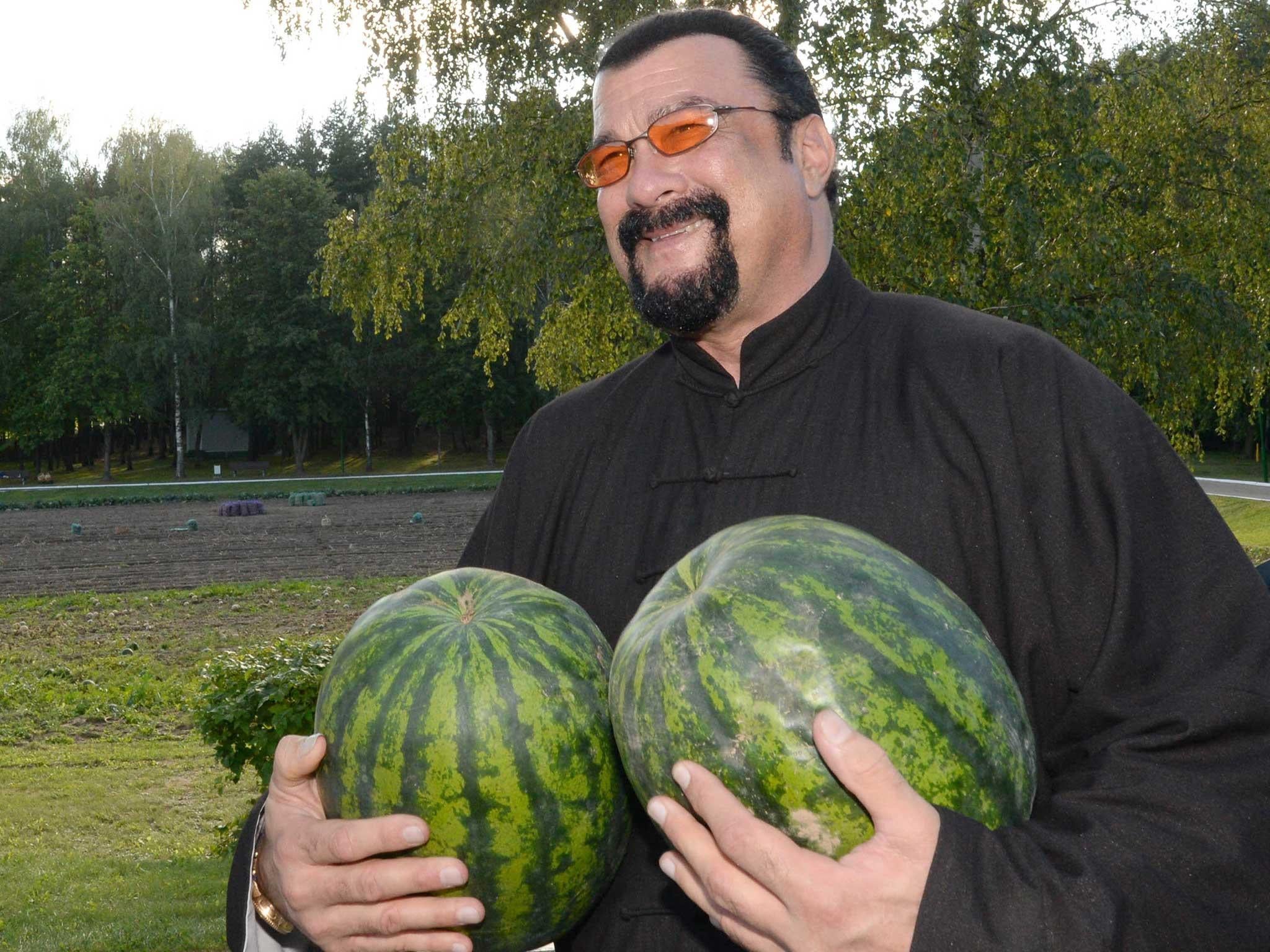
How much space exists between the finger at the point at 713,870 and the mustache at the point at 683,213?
145cm

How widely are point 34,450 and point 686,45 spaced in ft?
236

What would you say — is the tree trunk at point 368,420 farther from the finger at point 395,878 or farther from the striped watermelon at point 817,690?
the striped watermelon at point 817,690

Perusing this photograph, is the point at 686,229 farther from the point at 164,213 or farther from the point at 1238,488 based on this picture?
the point at 164,213

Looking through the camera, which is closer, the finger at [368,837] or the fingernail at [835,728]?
the fingernail at [835,728]

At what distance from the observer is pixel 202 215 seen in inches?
2247

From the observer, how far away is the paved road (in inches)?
1223

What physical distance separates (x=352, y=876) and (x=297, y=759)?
8.7 inches

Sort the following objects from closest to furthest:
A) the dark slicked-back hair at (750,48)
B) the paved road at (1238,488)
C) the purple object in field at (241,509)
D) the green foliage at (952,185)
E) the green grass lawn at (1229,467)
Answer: the dark slicked-back hair at (750,48)
the green foliage at (952,185)
the paved road at (1238,488)
the purple object in field at (241,509)
the green grass lawn at (1229,467)

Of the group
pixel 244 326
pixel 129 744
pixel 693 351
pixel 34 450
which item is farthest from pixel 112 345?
pixel 693 351

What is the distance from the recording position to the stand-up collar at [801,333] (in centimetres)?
277

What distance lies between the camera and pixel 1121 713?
2018mm

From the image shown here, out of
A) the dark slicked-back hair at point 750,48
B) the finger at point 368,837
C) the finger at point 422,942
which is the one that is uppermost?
the dark slicked-back hair at point 750,48

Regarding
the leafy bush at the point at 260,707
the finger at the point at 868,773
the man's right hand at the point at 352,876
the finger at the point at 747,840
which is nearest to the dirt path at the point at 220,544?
the leafy bush at the point at 260,707

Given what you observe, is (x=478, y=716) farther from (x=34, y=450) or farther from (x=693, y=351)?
(x=34, y=450)
